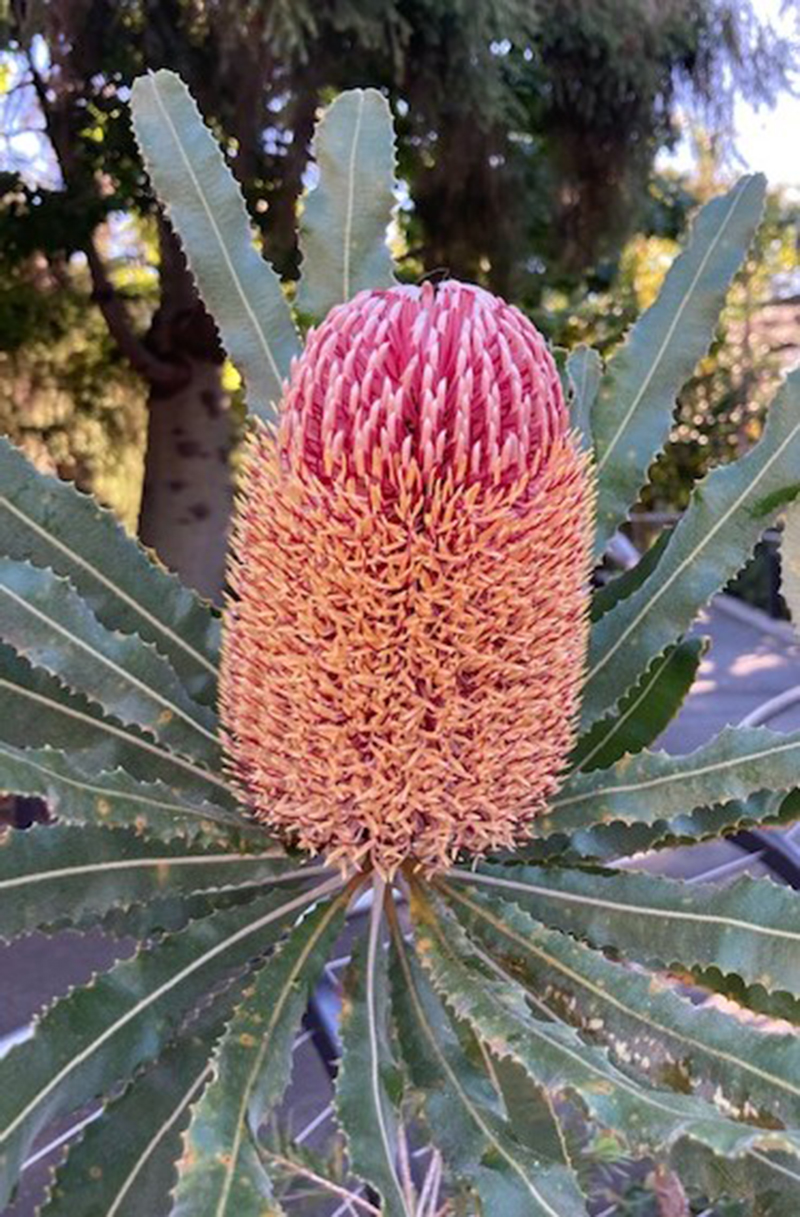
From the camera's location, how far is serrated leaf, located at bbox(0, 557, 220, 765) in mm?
591

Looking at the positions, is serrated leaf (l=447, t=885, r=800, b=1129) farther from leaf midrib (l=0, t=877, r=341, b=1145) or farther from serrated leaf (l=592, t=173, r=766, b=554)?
serrated leaf (l=592, t=173, r=766, b=554)

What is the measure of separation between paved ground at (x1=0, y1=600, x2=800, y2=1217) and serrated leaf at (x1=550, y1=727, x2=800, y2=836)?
145mm

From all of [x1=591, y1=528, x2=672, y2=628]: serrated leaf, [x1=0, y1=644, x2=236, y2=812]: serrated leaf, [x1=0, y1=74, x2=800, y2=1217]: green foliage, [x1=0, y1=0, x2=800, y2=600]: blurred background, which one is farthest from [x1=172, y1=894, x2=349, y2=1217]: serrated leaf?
[x1=0, y1=0, x2=800, y2=600]: blurred background

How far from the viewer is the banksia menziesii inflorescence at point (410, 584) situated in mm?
514

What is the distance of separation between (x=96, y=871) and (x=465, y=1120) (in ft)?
0.65

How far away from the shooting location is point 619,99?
11.0 ft

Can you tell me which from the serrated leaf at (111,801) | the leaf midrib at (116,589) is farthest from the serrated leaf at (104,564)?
the serrated leaf at (111,801)

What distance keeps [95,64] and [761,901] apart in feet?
9.50

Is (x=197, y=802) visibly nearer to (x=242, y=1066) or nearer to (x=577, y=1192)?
(x=242, y=1066)

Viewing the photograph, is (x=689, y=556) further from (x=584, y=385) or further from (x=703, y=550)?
(x=584, y=385)

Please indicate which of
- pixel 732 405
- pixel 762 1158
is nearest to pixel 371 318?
pixel 762 1158

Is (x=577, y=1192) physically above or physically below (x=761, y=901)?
below

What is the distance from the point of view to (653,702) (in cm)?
68

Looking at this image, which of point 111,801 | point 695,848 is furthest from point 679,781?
point 695,848
